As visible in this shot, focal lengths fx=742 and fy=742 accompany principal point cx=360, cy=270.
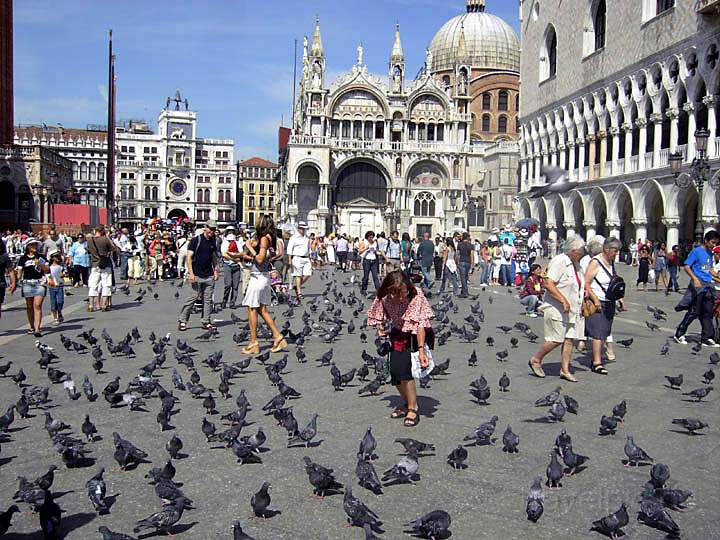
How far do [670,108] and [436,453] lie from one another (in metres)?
27.9

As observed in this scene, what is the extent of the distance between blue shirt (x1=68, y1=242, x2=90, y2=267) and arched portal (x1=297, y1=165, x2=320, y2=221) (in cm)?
3736

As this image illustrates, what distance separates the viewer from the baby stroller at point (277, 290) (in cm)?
1596

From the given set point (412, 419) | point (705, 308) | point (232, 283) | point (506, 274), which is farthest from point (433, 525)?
point (506, 274)

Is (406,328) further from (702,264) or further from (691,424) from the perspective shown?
(702,264)

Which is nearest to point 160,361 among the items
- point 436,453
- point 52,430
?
point 52,430

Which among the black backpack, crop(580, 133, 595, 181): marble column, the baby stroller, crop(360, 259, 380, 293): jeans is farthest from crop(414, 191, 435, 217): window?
the black backpack

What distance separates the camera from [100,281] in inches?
568

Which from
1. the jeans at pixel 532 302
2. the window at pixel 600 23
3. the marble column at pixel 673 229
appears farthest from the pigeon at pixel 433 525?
the window at pixel 600 23

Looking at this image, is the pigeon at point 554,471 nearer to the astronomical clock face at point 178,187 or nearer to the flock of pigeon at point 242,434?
the flock of pigeon at point 242,434

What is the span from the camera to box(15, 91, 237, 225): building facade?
84.6 meters

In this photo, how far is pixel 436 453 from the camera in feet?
19.6

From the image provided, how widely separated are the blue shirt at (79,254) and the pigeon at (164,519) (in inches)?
533

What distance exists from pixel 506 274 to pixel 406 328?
55.0 ft

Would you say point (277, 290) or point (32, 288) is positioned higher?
point (32, 288)
